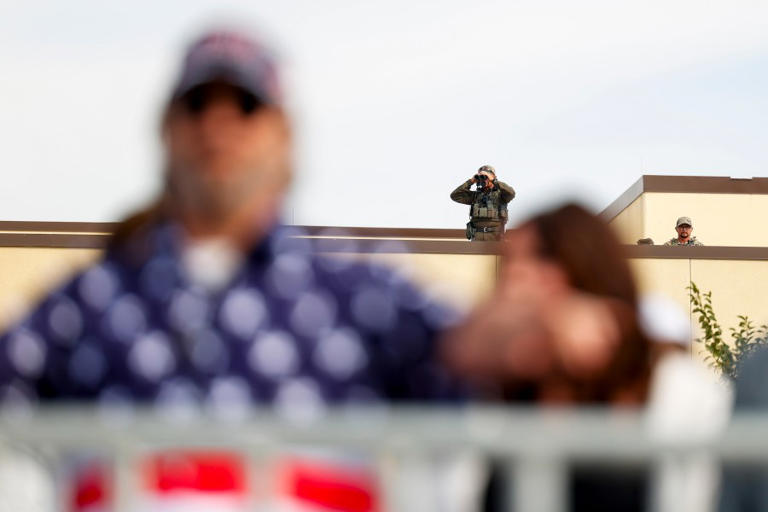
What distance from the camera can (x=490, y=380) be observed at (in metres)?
2.10

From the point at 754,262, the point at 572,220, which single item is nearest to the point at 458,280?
the point at 754,262

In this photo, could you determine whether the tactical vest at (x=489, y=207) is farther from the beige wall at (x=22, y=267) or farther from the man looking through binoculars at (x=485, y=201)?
the beige wall at (x=22, y=267)

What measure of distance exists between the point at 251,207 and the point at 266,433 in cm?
62

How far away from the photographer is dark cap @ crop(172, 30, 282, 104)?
7.25 feet

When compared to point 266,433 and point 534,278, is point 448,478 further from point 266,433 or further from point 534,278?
point 534,278

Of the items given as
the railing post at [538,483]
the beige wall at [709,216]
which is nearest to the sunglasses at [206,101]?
the railing post at [538,483]

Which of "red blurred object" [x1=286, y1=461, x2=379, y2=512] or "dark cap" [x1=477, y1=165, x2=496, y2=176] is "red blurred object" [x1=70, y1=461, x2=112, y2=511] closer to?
"red blurred object" [x1=286, y1=461, x2=379, y2=512]

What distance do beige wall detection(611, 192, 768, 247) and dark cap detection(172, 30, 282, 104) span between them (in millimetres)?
21418

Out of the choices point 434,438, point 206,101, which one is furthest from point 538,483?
point 206,101

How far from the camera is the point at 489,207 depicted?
720 inches

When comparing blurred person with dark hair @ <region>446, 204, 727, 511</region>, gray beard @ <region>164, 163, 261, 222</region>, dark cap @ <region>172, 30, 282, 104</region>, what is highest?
dark cap @ <region>172, 30, 282, 104</region>

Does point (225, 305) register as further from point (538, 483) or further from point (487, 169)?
point (487, 169)

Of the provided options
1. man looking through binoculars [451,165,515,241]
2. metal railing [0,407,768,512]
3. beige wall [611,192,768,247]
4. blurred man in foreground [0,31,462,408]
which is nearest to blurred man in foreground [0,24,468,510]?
blurred man in foreground [0,31,462,408]

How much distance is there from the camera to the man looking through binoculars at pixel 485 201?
59.1 feet
